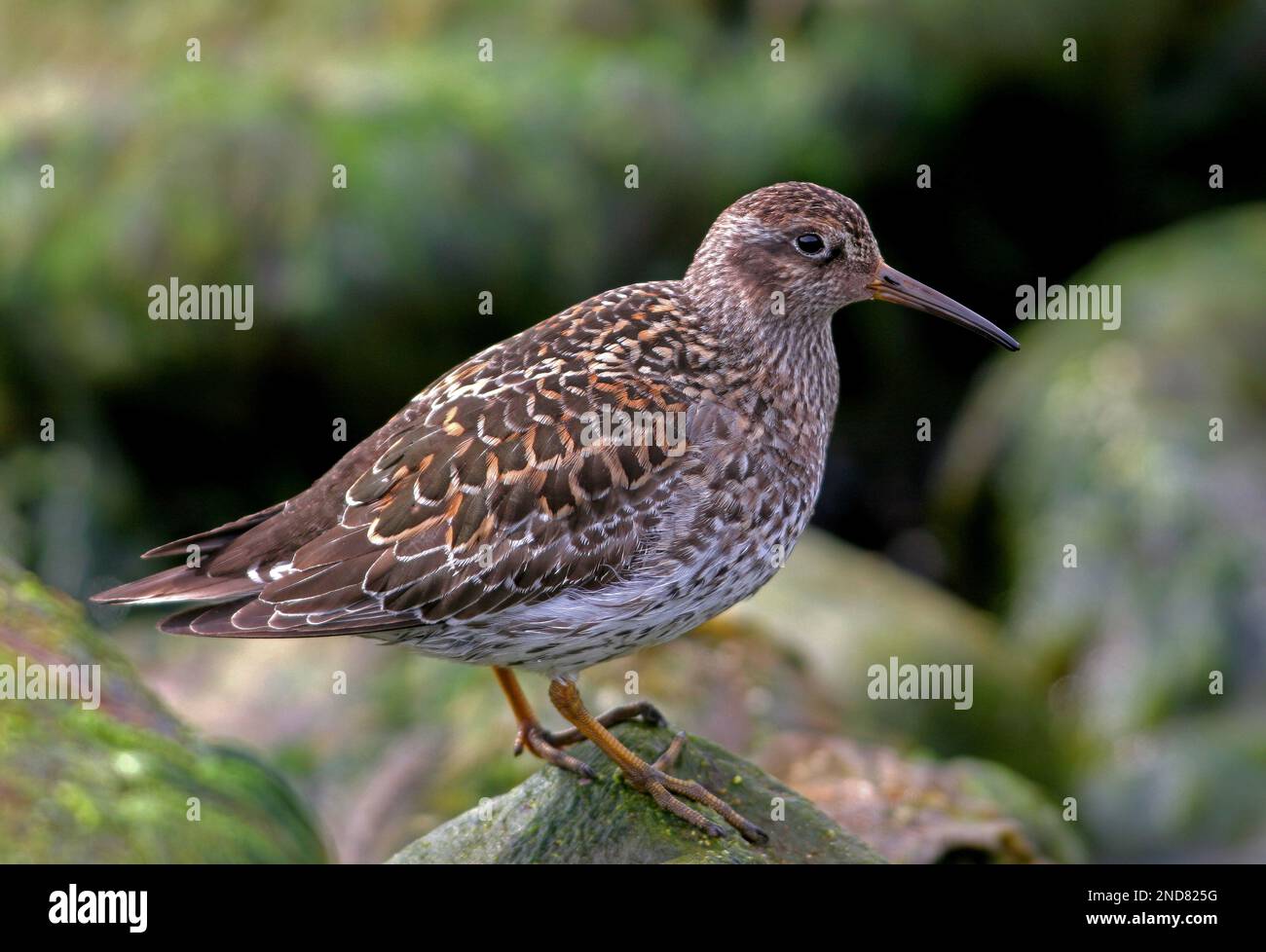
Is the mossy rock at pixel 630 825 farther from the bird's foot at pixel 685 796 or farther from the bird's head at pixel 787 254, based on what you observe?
the bird's head at pixel 787 254

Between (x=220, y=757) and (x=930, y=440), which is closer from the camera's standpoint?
(x=220, y=757)

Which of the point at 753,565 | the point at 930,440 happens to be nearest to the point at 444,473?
the point at 753,565

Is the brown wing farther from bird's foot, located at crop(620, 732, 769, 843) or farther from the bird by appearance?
bird's foot, located at crop(620, 732, 769, 843)

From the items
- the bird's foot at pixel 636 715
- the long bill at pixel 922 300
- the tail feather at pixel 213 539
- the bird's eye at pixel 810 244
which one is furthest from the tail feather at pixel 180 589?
the long bill at pixel 922 300

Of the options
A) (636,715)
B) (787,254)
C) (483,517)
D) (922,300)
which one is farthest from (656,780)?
(922,300)

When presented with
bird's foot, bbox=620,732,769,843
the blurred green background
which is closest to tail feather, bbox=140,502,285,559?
bird's foot, bbox=620,732,769,843

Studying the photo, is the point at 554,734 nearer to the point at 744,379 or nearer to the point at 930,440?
the point at 744,379

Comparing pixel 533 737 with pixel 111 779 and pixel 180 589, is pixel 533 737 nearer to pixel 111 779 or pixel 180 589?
pixel 180 589

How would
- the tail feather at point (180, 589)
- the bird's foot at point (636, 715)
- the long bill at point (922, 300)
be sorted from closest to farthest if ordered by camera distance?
the tail feather at point (180, 589)
the bird's foot at point (636, 715)
the long bill at point (922, 300)
